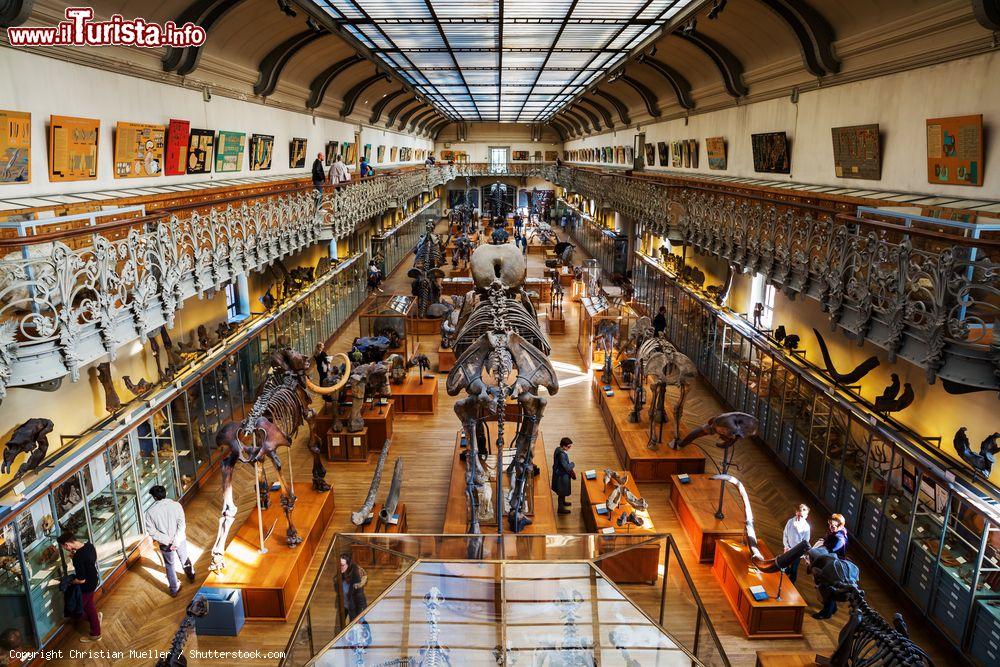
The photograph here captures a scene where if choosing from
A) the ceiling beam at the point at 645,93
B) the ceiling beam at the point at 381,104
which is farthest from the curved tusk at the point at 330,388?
the ceiling beam at the point at 381,104

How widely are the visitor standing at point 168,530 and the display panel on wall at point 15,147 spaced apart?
3830 millimetres

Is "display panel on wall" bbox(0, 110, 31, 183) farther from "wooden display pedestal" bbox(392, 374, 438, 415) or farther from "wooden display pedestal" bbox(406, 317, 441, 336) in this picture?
"wooden display pedestal" bbox(406, 317, 441, 336)

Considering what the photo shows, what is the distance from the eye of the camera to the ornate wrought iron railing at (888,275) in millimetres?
4984

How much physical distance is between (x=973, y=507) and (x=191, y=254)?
949 cm

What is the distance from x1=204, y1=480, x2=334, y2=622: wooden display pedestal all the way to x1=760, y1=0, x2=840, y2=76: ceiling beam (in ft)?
34.9

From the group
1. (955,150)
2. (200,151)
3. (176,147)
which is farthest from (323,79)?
(955,150)

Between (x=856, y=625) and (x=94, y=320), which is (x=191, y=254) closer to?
(x=94, y=320)

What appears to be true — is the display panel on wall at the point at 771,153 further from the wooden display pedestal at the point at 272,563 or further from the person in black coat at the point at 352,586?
the person in black coat at the point at 352,586

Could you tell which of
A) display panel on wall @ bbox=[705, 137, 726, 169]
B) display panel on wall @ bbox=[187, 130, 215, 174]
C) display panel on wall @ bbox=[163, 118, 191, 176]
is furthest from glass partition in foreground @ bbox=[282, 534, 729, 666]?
display panel on wall @ bbox=[705, 137, 726, 169]

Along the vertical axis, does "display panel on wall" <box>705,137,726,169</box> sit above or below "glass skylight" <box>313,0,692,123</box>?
below

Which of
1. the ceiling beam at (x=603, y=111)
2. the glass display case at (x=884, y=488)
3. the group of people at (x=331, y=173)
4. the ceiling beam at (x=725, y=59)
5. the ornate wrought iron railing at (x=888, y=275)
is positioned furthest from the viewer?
the ceiling beam at (x=603, y=111)

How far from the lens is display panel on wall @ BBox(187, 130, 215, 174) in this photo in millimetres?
10938

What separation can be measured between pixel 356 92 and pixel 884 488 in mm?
19504

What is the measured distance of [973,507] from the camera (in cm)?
605
